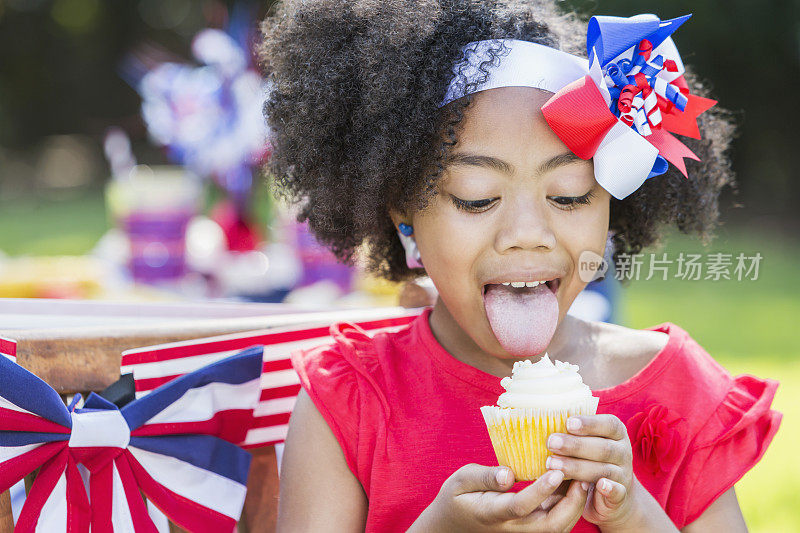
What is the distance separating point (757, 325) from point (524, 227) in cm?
572

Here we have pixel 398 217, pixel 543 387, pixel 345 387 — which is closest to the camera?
pixel 543 387

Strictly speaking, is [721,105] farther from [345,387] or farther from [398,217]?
[345,387]

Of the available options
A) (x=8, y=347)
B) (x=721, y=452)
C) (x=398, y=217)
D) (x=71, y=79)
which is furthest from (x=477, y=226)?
(x=71, y=79)

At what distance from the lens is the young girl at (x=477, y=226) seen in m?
1.80

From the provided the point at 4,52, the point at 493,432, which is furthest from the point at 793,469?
the point at 4,52

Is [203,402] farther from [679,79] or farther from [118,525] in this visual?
[679,79]

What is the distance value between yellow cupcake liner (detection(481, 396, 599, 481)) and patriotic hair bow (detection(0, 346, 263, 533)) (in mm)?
613

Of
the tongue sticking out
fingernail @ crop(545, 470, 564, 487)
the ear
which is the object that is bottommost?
fingernail @ crop(545, 470, 564, 487)

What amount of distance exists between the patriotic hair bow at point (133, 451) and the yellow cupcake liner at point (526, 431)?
24.1 inches

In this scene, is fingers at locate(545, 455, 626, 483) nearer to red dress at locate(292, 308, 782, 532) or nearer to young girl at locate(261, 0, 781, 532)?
young girl at locate(261, 0, 781, 532)

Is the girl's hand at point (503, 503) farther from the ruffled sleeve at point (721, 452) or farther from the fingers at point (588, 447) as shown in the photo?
the ruffled sleeve at point (721, 452)

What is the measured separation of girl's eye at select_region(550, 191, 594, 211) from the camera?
1.83 m

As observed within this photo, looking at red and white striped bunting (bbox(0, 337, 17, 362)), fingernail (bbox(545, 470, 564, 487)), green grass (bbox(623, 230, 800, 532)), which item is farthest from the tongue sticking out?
green grass (bbox(623, 230, 800, 532))

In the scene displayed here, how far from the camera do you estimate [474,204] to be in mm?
1817
